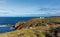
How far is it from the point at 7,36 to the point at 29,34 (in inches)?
57.0

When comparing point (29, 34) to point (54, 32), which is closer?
point (29, 34)

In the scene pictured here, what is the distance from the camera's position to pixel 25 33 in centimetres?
1333

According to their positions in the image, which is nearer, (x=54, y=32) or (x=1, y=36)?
(x=1, y=36)

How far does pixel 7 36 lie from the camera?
43.3 ft

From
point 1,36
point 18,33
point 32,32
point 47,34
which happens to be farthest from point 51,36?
point 1,36

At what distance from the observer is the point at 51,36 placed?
13945mm

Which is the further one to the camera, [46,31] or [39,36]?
[46,31]

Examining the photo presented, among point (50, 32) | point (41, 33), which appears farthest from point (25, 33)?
point (50, 32)

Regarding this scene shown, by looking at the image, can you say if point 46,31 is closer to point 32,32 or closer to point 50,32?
point 50,32

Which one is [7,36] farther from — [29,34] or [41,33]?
[41,33]

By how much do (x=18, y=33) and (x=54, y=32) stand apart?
2740 millimetres

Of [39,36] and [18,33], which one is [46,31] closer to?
[39,36]

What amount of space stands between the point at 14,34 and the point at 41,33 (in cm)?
184

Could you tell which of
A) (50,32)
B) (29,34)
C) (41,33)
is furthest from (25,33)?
(50,32)
